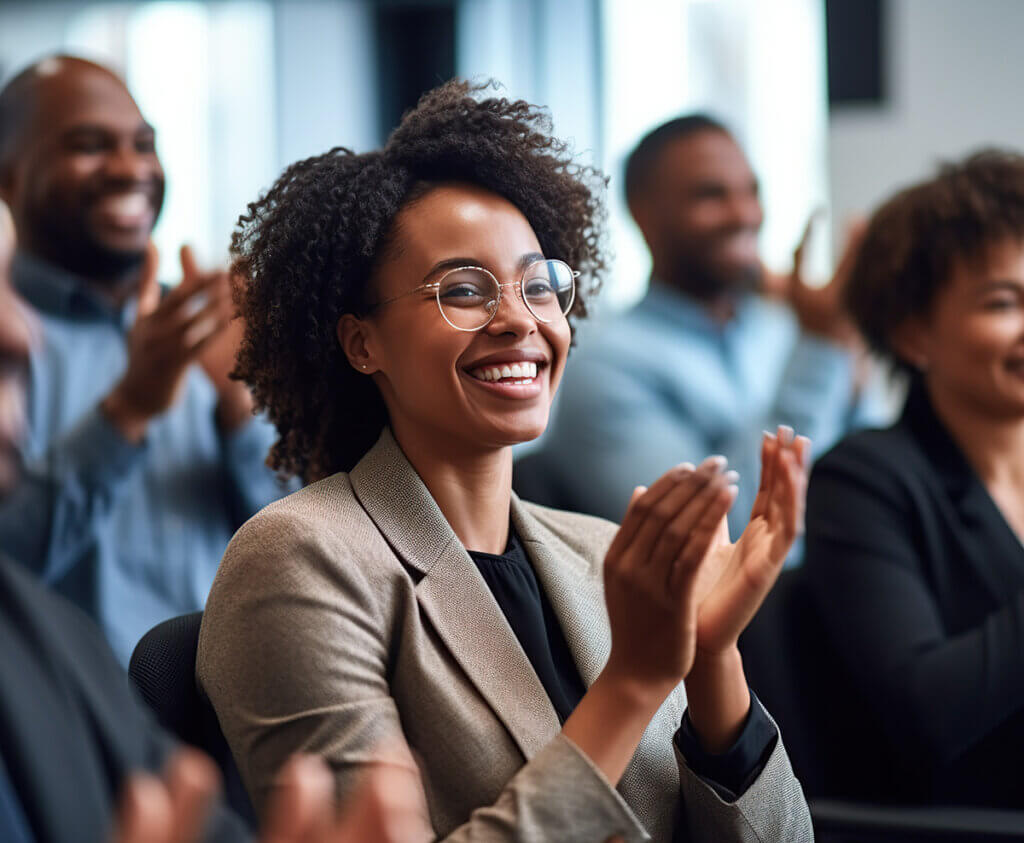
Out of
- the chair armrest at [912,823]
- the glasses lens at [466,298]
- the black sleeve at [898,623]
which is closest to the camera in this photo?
the glasses lens at [466,298]

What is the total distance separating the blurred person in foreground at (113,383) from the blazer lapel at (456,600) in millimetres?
656

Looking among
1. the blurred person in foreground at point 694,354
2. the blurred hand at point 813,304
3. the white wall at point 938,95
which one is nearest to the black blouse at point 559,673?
the blurred person in foreground at point 694,354

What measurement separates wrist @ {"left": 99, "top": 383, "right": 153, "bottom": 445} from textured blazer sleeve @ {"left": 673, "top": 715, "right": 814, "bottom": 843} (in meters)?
1.07

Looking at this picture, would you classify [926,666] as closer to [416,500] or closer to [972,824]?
[972,824]

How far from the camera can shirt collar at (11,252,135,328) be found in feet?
6.79

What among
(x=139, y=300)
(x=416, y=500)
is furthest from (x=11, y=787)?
(x=139, y=300)

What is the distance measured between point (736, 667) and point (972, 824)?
0.56 metres

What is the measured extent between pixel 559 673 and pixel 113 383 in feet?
3.60

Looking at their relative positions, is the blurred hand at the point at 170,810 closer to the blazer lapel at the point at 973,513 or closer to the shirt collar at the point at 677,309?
the blazer lapel at the point at 973,513

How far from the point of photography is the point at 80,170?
6.77ft

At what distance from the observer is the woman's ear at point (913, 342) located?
6.85 feet

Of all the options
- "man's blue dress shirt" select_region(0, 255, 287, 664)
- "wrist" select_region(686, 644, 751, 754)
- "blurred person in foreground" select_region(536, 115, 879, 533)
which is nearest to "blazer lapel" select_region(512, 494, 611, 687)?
"wrist" select_region(686, 644, 751, 754)

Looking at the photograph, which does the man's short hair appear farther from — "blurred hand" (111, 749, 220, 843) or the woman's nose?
"blurred hand" (111, 749, 220, 843)

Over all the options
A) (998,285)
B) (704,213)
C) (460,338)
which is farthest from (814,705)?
(704,213)
